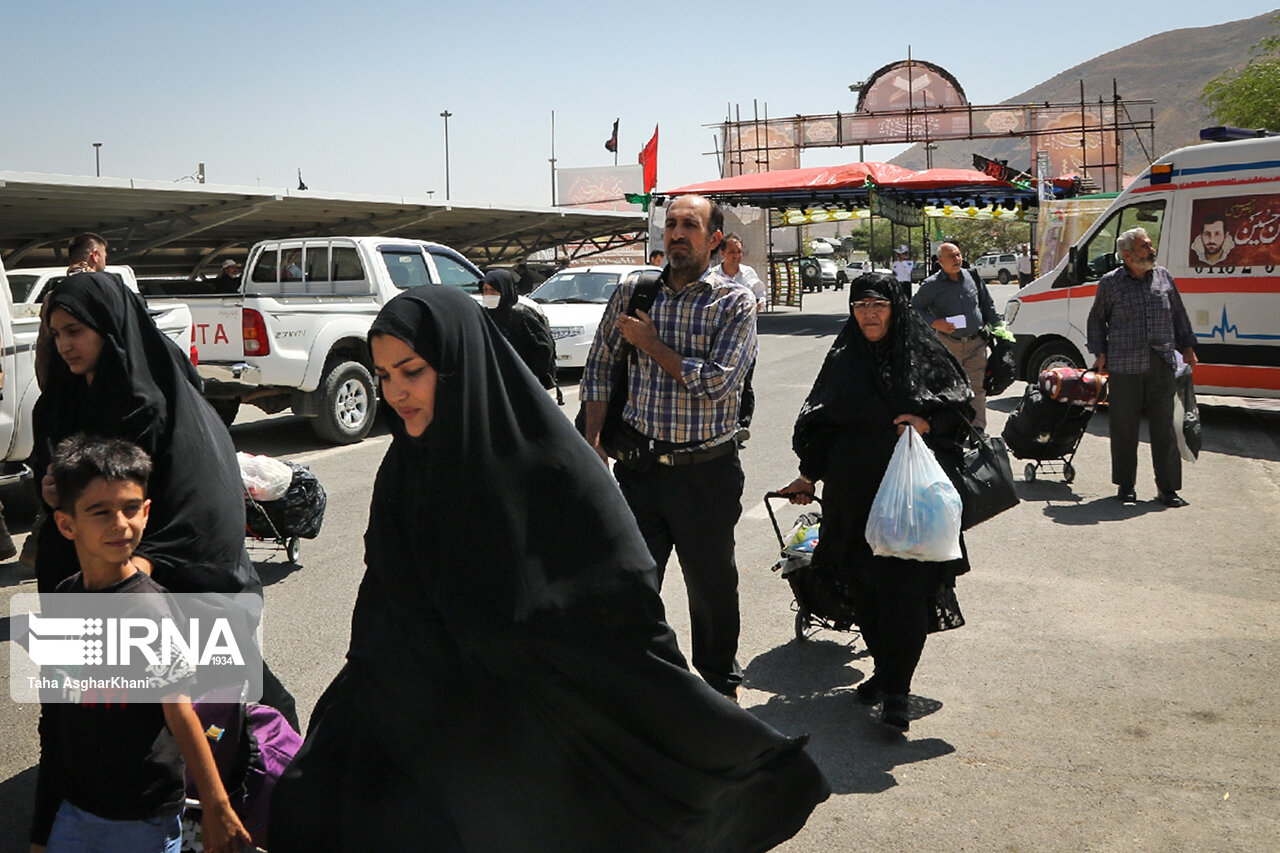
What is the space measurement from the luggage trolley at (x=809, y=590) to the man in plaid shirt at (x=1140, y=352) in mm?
4075

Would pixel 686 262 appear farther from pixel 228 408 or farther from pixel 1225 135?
pixel 1225 135

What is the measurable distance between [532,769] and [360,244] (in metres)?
10.7

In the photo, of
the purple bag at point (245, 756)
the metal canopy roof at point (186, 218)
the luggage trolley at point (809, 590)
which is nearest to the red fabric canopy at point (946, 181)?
the metal canopy roof at point (186, 218)

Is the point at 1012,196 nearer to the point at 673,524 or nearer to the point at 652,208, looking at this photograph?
the point at 652,208

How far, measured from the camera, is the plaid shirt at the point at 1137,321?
834 centimetres

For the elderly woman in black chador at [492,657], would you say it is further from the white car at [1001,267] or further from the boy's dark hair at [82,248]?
the white car at [1001,267]

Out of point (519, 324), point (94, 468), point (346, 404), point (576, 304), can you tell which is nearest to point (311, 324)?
point (346, 404)

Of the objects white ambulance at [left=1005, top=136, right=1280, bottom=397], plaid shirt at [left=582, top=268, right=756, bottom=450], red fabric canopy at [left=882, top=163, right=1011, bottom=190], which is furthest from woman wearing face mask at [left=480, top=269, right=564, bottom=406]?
red fabric canopy at [left=882, top=163, right=1011, bottom=190]

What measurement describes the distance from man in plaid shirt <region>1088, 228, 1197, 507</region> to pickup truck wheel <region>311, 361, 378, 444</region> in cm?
674

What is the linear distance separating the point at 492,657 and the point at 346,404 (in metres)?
9.47

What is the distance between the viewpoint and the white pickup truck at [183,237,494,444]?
1073 centimetres

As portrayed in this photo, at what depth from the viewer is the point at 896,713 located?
171 inches

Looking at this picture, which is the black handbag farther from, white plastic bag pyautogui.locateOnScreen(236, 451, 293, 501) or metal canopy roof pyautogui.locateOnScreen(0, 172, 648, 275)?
metal canopy roof pyautogui.locateOnScreen(0, 172, 648, 275)

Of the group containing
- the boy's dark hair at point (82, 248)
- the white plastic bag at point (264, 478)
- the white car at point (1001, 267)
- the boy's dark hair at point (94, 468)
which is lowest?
the white plastic bag at point (264, 478)
